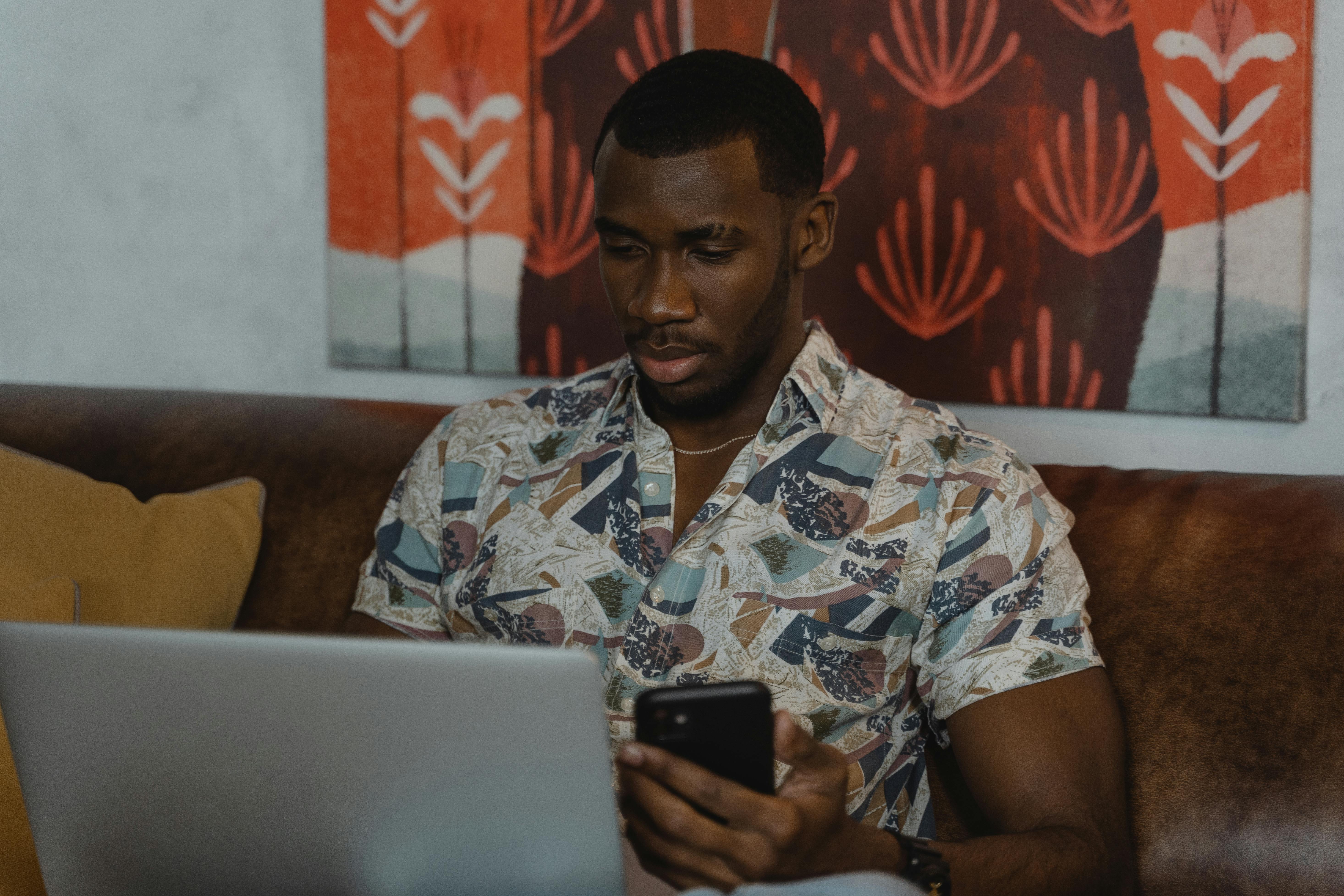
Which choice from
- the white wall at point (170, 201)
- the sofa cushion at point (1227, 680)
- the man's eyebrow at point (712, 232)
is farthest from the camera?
the white wall at point (170, 201)

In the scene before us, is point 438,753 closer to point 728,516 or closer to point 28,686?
point 28,686

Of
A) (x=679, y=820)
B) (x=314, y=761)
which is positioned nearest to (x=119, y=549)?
(x=314, y=761)

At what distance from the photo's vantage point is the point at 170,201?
2047 mm

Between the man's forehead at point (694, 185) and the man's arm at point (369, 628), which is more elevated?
the man's forehead at point (694, 185)

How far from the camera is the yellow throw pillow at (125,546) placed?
1321 mm

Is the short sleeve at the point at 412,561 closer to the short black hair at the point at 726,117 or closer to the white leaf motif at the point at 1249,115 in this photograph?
the short black hair at the point at 726,117

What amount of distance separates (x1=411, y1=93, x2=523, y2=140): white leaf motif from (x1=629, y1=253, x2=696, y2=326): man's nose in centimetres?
71

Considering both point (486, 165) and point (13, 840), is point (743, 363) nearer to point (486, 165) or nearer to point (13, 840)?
point (486, 165)

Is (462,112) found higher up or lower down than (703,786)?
higher up

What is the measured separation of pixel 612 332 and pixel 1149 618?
941mm

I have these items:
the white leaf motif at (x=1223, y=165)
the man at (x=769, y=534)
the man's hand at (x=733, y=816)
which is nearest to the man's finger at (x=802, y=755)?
the man's hand at (x=733, y=816)

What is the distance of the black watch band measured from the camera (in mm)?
871

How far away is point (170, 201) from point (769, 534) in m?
1.49

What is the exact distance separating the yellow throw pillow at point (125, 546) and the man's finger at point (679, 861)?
82cm
